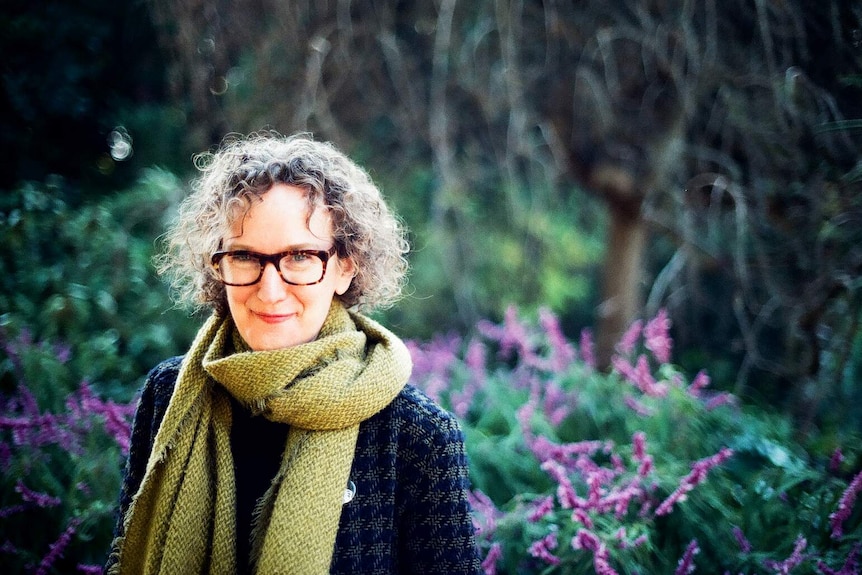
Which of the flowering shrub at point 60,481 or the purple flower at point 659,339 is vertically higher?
the purple flower at point 659,339

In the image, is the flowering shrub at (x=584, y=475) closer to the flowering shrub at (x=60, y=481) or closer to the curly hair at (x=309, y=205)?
the flowering shrub at (x=60, y=481)

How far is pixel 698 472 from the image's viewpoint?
1.53m

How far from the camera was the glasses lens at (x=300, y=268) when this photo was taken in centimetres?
118

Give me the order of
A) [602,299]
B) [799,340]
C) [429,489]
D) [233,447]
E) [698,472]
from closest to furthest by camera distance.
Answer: [429,489]
[233,447]
[698,472]
[799,340]
[602,299]

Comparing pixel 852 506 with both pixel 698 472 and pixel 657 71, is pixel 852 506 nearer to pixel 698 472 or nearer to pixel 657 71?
pixel 698 472

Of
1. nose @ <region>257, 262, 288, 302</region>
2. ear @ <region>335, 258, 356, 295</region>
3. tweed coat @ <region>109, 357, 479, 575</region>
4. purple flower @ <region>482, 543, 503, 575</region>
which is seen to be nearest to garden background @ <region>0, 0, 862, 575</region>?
purple flower @ <region>482, 543, 503, 575</region>

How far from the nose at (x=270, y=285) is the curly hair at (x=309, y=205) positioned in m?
0.13

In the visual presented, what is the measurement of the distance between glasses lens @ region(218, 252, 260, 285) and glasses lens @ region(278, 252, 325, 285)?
0.05 m

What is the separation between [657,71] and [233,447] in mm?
2801

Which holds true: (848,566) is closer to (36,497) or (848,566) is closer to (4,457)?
(36,497)

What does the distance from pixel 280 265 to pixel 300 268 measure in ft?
0.12

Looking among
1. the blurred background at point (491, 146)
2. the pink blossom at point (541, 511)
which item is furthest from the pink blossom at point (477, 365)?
A: the pink blossom at point (541, 511)

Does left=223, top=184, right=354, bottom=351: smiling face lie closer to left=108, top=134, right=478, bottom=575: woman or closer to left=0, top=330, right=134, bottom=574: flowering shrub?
left=108, top=134, right=478, bottom=575: woman

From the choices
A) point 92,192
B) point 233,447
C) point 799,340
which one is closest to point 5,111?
point 92,192
